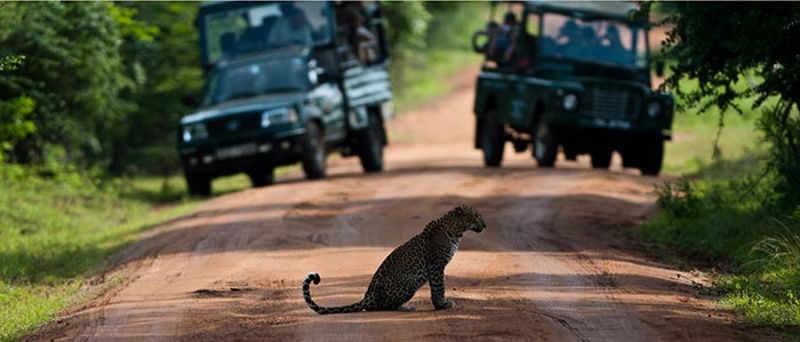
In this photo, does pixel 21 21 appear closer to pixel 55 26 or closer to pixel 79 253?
pixel 55 26

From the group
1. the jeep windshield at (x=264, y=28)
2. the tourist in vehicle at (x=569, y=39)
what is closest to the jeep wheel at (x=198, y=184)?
the jeep windshield at (x=264, y=28)

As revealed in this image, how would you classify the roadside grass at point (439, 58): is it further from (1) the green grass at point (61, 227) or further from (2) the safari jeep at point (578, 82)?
(2) the safari jeep at point (578, 82)

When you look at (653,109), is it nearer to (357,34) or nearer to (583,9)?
(583,9)

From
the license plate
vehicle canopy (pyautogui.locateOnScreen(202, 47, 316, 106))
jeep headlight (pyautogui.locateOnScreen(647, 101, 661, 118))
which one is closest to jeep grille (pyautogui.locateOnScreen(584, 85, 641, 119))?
jeep headlight (pyautogui.locateOnScreen(647, 101, 661, 118))

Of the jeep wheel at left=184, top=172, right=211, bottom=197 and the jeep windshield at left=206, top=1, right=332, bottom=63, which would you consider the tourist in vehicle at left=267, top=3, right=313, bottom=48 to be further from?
the jeep wheel at left=184, top=172, right=211, bottom=197

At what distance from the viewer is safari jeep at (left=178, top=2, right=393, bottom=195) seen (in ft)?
70.1

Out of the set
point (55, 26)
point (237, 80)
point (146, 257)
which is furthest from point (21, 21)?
point (146, 257)

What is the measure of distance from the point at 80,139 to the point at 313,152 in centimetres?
428

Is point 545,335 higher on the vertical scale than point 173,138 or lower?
higher

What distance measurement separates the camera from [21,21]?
62.2 feet

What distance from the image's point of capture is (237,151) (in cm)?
2134

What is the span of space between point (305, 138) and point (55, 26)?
3976mm

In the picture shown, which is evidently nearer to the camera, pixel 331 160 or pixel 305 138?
pixel 305 138

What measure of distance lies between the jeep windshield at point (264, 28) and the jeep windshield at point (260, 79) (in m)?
0.72
